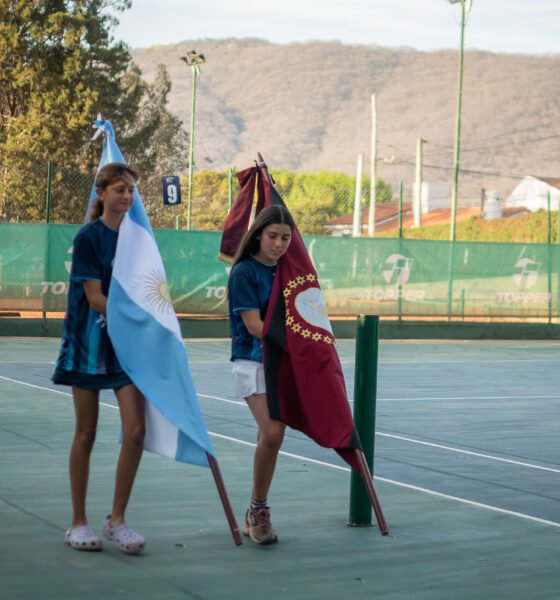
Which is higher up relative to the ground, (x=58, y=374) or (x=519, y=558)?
(x=58, y=374)

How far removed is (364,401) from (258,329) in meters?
0.92

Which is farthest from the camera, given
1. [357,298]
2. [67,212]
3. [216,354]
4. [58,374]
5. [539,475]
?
[67,212]

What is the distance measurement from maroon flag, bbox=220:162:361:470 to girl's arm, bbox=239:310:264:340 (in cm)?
3

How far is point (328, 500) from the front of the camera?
780 cm

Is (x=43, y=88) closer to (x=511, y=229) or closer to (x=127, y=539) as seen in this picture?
(x=511, y=229)

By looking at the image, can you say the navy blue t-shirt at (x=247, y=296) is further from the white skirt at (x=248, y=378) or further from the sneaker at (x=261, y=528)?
the sneaker at (x=261, y=528)

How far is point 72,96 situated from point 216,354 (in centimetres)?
2283

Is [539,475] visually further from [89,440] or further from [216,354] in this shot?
[216,354]

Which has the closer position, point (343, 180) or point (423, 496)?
point (423, 496)

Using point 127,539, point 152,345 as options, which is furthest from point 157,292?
point 127,539

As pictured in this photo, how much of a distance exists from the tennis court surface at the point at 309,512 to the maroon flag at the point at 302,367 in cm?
58

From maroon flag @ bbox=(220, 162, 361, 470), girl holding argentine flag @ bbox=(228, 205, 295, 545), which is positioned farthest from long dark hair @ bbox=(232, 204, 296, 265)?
maroon flag @ bbox=(220, 162, 361, 470)

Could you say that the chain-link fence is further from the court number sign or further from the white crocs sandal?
the white crocs sandal

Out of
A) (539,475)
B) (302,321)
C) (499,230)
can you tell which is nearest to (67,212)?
(539,475)
